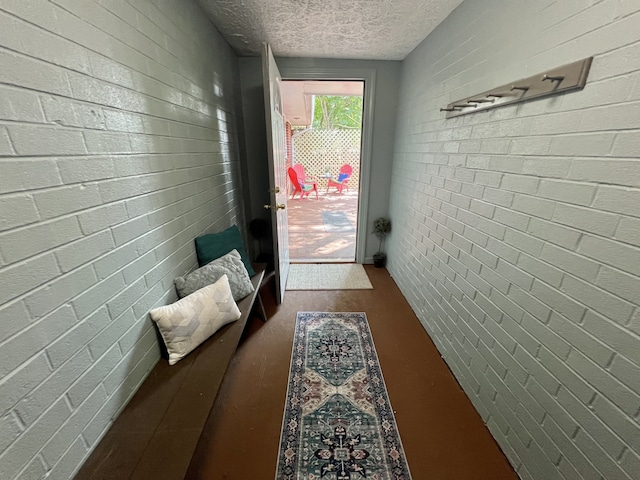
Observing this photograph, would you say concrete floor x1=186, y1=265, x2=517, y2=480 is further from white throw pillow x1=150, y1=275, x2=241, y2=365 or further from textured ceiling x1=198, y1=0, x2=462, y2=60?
textured ceiling x1=198, y1=0, x2=462, y2=60

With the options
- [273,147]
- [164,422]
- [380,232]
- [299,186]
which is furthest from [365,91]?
[299,186]

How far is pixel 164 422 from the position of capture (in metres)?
1.01

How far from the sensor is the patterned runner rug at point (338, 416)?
1.20m

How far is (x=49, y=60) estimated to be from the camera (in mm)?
746

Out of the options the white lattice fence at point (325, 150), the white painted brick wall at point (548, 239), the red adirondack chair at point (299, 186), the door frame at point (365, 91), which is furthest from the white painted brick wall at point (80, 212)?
the white lattice fence at point (325, 150)

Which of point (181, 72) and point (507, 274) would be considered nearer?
point (507, 274)

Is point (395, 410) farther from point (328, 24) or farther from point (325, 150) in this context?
point (325, 150)

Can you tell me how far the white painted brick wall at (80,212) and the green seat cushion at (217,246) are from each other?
0.23m

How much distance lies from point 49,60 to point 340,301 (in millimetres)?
2271

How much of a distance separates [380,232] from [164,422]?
2.56m

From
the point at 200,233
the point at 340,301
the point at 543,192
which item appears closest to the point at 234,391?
the point at 200,233

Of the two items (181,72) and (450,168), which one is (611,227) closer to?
(450,168)

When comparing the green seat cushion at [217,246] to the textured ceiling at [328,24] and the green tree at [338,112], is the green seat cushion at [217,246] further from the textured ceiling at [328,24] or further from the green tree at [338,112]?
the green tree at [338,112]

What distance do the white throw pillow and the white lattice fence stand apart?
748 cm
